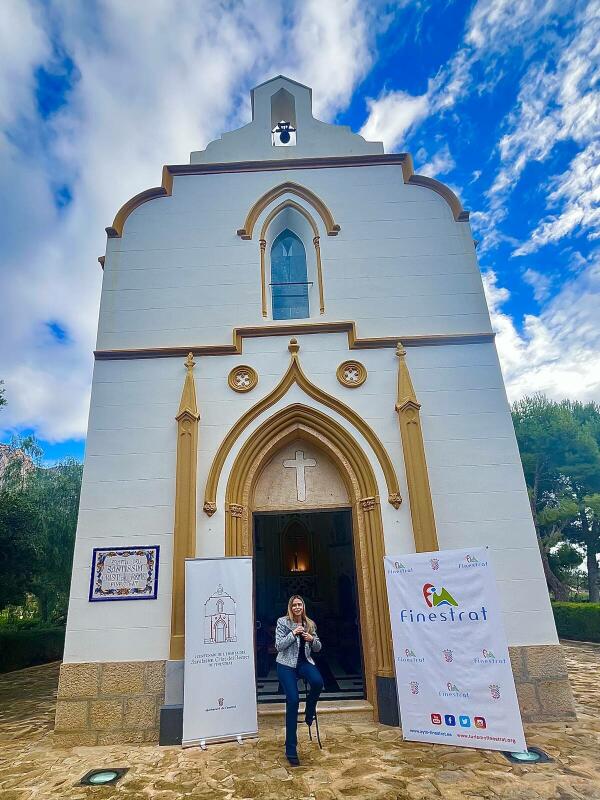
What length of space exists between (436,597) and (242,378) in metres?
3.98

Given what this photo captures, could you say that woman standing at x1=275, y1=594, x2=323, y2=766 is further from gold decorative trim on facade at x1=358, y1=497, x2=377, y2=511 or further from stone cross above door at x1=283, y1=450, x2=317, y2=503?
stone cross above door at x1=283, y1=450, x2=317, y2=503

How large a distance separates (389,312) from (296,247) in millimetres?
2362

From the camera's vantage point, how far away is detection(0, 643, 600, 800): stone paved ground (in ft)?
12.5

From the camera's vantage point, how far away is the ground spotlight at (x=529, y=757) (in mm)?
4277

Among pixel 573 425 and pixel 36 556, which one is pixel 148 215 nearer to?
pixel 36 556

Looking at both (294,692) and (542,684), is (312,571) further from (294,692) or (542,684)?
(294,692)

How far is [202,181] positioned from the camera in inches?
329

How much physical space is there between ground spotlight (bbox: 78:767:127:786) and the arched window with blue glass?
246 inches

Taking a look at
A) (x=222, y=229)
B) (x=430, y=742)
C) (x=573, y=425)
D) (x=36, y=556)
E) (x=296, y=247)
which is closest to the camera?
(x=430, y=742)

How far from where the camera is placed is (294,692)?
464 cm

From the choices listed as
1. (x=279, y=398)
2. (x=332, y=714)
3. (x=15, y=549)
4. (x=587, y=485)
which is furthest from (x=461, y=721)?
(x=587, y=485)

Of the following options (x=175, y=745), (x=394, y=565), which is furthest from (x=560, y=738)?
(x=175, y=745)

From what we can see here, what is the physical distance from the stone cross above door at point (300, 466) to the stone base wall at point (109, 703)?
2.79m

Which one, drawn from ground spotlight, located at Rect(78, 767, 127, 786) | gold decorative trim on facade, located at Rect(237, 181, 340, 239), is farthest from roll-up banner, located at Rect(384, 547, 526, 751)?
gold decorative trim on facade, located at Rect(237, 181, 340, 239)
